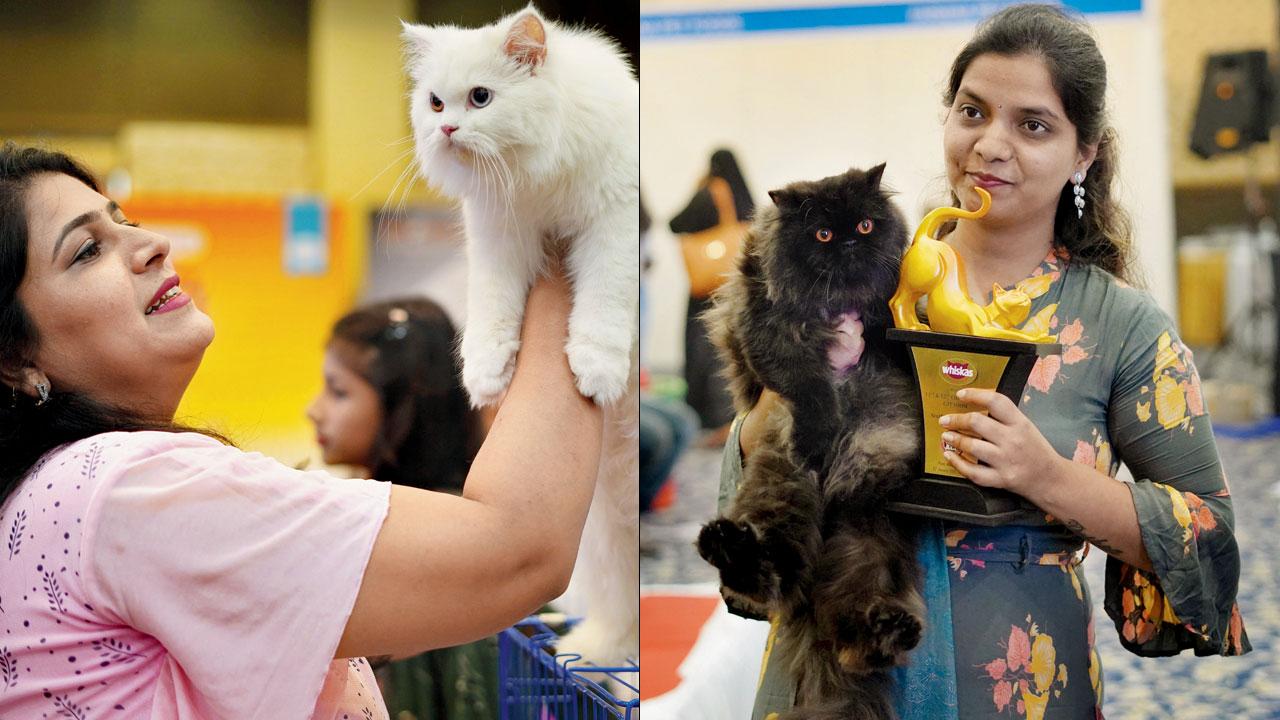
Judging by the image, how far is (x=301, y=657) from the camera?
0.88 meters

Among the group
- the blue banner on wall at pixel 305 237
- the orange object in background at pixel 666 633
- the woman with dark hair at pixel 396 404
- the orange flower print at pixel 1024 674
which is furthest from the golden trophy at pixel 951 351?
the blue banner on wall at pixel 305 237

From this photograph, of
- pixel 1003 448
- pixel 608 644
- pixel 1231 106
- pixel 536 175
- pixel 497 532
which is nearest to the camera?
pixel 1003 448

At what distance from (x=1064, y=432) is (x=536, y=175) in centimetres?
55

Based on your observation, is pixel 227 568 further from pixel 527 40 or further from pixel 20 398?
pixel 527 40

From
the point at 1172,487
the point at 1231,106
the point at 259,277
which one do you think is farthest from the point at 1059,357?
the point at 259,277

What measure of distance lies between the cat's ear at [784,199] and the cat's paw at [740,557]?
10.8 inches

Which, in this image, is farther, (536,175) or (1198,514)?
(536,175)

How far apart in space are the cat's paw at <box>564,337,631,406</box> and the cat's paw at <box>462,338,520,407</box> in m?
0.07

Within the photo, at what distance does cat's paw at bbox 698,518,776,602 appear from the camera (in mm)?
850

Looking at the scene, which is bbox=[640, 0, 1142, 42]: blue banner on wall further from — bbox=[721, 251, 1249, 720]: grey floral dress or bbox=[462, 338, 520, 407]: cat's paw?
bbox=[462, 338, 520, 407]: cat's paw

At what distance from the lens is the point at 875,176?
2.87 feet

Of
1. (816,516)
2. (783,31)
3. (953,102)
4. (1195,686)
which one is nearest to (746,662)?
(816,516)

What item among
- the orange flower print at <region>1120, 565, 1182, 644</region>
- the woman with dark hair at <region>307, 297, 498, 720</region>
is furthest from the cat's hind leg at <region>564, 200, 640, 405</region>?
the woman with dark hair at <region>307, 297, 498, 720</region>

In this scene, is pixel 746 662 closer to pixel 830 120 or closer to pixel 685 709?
pixel 685 709
